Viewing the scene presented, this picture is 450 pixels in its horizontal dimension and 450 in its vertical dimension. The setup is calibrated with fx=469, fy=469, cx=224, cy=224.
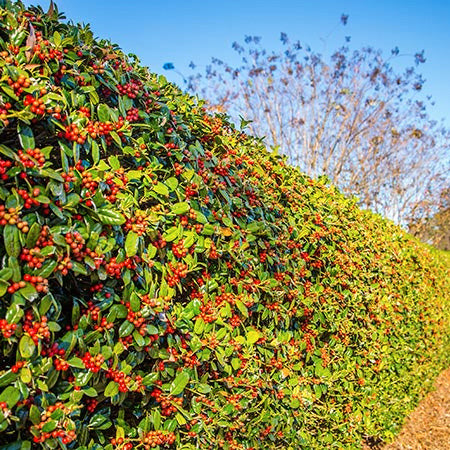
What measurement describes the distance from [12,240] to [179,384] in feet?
3.22

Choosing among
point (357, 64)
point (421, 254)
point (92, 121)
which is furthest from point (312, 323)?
point (357, 64)

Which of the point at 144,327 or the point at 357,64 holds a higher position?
the point at 357,64

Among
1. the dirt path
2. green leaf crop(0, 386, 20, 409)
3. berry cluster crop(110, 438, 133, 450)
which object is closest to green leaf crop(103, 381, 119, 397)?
berry cluster crop(110, 438, 133, 450)

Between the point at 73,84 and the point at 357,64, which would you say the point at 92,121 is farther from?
the point at 357,64

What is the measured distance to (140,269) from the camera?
1.82 meters

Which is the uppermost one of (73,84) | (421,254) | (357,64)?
(357,64)

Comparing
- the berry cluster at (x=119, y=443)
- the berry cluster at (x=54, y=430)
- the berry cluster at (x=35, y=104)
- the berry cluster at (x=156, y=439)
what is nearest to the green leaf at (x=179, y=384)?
the berry cluster at (x=156, y=439)

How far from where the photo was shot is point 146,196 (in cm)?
196

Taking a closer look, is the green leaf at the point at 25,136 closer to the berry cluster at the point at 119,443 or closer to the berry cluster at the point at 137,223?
the berry cluster at the point at 137,223

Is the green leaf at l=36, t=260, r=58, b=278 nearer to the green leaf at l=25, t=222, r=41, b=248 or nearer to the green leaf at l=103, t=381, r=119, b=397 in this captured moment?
the green leaf at l=25, t=222, r=41, b=248

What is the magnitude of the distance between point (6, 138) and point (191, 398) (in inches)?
54.6

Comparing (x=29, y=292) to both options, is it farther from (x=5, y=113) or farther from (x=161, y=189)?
(x=161, y=189)

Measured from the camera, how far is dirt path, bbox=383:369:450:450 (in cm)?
538

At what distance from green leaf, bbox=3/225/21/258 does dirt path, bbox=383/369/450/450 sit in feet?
16.1
